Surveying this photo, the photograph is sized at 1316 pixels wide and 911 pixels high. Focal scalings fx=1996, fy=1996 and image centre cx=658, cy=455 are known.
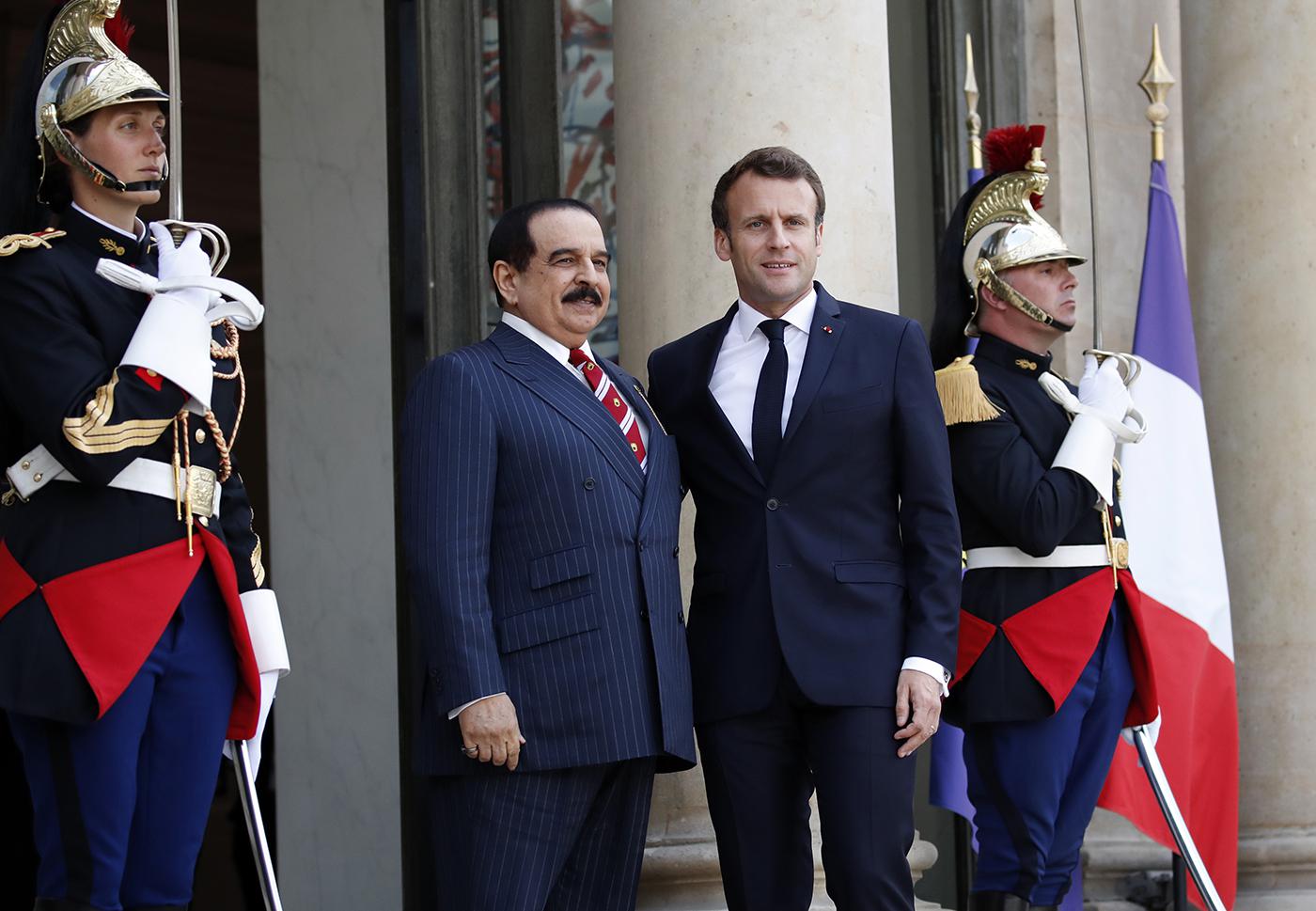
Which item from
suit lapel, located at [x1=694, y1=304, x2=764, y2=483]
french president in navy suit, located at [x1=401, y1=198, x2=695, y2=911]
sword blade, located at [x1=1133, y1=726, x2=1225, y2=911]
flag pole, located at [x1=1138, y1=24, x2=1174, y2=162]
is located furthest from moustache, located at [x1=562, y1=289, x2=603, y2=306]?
flag pole, located at [x1=1138, y1=24, x2=1174, y2=162]

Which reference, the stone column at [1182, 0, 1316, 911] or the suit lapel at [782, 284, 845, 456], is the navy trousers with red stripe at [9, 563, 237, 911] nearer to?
the suit lapel at [782, 284, 845, 456]

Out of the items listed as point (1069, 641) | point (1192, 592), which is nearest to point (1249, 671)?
point (1192, 592)

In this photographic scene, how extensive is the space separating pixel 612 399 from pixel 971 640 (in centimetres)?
135

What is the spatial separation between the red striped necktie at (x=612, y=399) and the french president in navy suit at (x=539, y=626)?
10 mm

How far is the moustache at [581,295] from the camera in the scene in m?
3.96

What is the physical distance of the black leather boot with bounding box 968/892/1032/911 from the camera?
470cm

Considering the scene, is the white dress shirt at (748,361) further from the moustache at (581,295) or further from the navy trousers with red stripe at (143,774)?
the navy trousers with red stripe at (143,774)

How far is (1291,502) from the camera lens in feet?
20.9

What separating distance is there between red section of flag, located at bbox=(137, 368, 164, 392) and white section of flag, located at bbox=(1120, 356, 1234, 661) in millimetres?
3650

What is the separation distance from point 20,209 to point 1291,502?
13.7 ft

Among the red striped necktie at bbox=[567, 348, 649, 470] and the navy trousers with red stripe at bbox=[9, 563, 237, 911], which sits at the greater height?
the red striped necktie at bbox=[567, 348, 649, 470]

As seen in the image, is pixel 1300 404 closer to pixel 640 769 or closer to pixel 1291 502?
pixel 1291 502

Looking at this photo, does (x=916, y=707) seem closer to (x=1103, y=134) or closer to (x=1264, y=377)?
(x=1264, y=377)

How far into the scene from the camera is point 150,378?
11.4 feet
